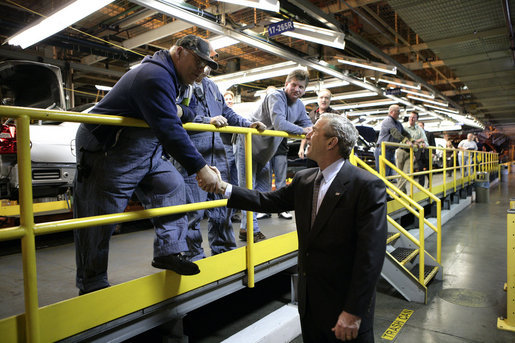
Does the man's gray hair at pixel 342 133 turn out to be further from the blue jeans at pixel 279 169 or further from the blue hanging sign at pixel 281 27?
the blue hanging sign at pixel 281 27

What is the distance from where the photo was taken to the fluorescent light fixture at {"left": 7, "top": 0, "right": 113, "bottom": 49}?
445 cm

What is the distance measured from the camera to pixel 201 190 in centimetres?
262

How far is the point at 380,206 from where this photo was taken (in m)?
1.66

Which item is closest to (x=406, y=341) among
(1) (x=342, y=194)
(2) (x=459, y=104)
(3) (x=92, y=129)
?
(1) (x=342, y=194)

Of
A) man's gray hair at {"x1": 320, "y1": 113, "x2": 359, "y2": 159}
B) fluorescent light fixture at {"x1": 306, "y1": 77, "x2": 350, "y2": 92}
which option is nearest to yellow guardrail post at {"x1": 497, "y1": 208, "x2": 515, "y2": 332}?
man's gray hair at {"x1": 320, "y1": 113, "x2": 359, "y2": 159}

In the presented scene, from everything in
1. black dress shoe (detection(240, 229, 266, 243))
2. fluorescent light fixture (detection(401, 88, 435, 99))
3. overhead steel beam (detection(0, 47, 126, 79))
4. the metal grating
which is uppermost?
→ the metal grating

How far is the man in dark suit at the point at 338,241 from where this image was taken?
1597mm

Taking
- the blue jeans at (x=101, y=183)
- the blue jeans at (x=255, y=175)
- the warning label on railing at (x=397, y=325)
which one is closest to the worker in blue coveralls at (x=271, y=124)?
the blue jeans at (x=255, y=175)

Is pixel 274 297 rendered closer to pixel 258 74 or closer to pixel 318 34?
pixel 318 34

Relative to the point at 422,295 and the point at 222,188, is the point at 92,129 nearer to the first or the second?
the point at 222,188

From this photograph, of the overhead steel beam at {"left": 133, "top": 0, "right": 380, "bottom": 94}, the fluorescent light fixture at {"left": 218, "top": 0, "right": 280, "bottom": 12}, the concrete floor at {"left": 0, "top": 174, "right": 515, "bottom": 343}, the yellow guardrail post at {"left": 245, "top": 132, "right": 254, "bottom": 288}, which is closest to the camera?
the concrete floor at {"left": 0, "top": 174, "right": 515, "bottom": 343}

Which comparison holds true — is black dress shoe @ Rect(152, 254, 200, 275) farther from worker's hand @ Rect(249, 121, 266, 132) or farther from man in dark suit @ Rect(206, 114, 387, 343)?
worker's hand @ Rect(249, 121, 266, 132)

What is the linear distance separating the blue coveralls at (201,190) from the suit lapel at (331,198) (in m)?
1.10

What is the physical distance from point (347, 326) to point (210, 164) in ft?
5.25
